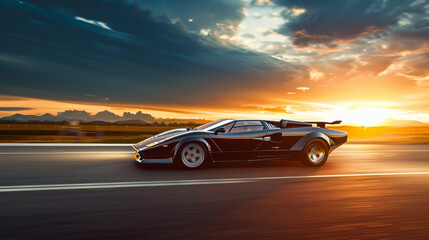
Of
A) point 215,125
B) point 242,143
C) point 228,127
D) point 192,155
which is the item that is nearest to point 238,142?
point 242,143

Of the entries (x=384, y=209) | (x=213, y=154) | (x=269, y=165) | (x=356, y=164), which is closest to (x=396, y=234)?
(x=384, y=209)

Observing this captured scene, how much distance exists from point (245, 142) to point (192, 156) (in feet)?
4.30

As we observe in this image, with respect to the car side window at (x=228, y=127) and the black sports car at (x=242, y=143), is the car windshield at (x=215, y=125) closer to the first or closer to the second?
the black sports car at (x=242, y=143)

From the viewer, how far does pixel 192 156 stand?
28.7 ft

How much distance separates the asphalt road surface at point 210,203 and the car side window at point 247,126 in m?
1.02

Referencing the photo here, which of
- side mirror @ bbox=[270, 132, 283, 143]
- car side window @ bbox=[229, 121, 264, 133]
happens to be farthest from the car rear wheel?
side mirror @ bbox=[270, 132, 283, 143]

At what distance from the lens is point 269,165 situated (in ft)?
32.1

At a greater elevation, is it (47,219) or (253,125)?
(253,125)

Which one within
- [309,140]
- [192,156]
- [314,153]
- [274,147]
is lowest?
[192,156]

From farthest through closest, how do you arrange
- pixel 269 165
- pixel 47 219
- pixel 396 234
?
pixel 269 165, pixel 47 219, pixel 396 234

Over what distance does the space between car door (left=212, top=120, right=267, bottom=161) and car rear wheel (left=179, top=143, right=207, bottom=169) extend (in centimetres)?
30

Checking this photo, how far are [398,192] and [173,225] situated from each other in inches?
160

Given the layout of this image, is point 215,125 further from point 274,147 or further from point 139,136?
point 139,136

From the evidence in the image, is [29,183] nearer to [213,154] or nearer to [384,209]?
[213,154]
